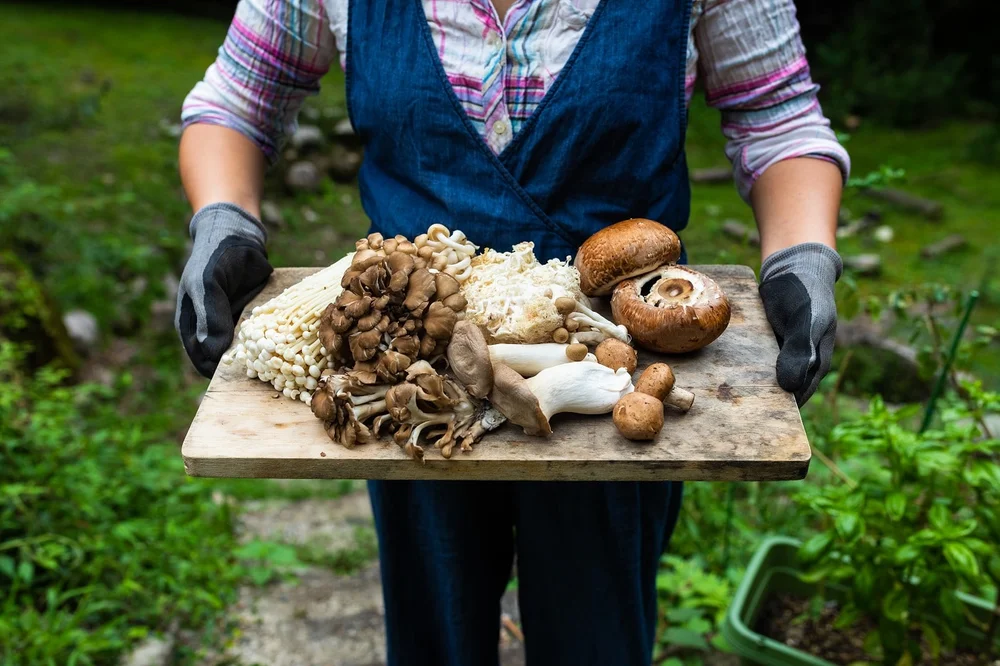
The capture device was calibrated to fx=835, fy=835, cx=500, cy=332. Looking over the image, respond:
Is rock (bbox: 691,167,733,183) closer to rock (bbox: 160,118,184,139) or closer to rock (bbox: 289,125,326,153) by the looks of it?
rock (bbox: 289,125,326,153)

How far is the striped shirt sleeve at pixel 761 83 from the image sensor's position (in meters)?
1.89

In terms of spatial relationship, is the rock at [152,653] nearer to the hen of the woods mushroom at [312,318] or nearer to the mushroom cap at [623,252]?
the hen of the woods mushroom at [312,318]

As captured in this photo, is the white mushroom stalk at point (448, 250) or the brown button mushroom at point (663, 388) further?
the white mushroom stalk at point (448, 250)

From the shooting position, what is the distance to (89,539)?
3.14 m

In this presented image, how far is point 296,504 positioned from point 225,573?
80 centimetres

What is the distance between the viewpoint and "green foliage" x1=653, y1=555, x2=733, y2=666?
301 centimetres

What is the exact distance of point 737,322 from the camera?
1.88m

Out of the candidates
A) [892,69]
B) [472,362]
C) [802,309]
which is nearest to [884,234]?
[892,69]

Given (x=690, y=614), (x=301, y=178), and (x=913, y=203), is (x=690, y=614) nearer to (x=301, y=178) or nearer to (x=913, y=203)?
(x=301, y=178)

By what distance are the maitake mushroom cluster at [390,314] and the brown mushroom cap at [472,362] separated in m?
0.05

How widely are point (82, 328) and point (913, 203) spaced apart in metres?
6.63

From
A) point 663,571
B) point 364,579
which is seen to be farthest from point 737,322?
point 364,579

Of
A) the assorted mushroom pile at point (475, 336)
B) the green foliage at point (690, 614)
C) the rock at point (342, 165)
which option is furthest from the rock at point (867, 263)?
the assorted mushroom pile at point (475, 336)

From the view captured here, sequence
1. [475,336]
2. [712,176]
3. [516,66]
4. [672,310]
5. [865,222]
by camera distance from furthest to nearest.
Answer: [712,176], [865,222], [516,66], [672,310], [475,336]
